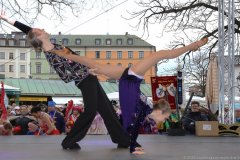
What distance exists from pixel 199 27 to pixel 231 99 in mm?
7145

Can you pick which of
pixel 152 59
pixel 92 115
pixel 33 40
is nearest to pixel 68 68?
pixel 33 40

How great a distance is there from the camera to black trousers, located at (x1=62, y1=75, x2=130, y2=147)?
5.09 metres

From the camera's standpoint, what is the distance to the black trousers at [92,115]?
16.7ft

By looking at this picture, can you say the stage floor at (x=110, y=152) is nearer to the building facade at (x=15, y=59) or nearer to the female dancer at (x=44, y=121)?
the female dancer at (x=44, y=121)

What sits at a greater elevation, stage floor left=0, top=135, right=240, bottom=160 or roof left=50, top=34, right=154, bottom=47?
roof left=50, top=34, right=154, bottom=47

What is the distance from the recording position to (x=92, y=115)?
16.8ft

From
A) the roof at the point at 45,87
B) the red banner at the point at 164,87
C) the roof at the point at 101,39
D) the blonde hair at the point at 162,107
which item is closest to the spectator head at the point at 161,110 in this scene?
the blonde hair at the point at 162,107

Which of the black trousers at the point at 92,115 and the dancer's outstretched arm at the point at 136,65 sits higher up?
the dancer's outstretched arm at the point at 136,65

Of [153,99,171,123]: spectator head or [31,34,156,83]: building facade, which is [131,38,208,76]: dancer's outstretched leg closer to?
[153,99,171,123]: spectator head

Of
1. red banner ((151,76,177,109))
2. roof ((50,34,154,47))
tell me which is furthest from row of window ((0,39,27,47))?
Result: red banner ((151,76,177,109))

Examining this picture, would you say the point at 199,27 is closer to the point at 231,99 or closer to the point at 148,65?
the point at 231,99

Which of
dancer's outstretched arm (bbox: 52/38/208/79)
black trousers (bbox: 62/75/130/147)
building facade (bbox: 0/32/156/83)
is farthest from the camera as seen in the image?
building facade (bbox: 0/32/156/83)

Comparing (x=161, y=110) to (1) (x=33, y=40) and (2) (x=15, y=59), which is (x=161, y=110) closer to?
(1) (x=33, y=40)

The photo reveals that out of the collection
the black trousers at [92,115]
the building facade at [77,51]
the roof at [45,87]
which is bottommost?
the roof at [45,87]
